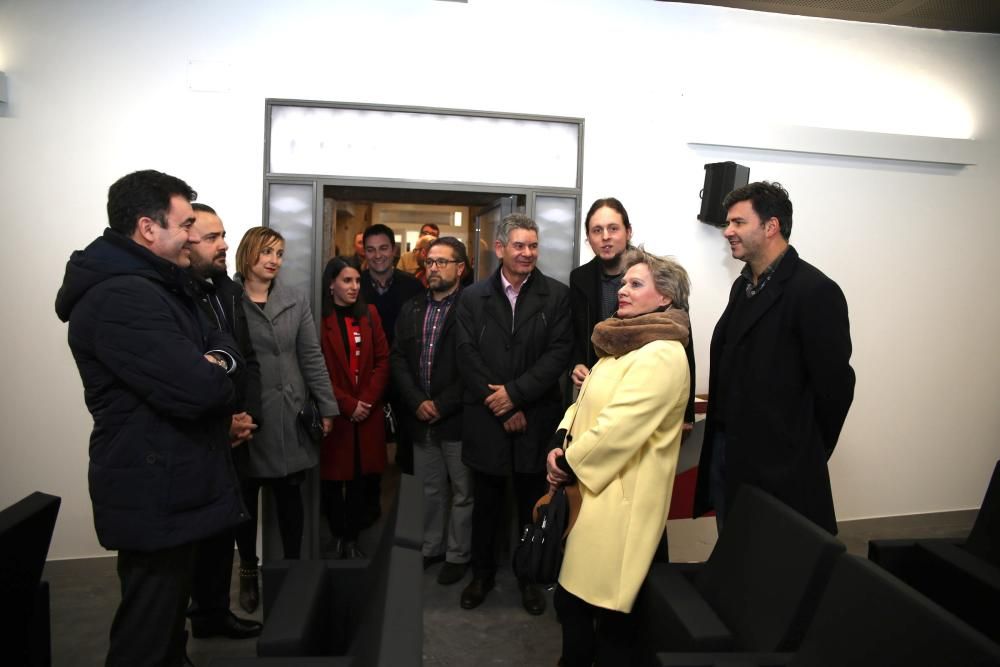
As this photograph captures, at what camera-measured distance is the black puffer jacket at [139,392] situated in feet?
5.60

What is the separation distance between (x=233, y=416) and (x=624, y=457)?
1593mm

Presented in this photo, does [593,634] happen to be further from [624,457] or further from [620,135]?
[620,135]

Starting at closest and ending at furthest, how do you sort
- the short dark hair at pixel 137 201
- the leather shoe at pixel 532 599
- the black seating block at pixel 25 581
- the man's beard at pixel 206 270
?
the black seating block at pixel 25 581, the short dark hair at pixel 137 201, the man's beard at pixel 206 270, the leather shoe at pixel 532 599

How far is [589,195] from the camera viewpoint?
3.72m

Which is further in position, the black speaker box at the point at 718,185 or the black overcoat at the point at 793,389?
the black speaker box at the point at 718,185

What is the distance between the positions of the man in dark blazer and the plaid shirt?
4.98ft

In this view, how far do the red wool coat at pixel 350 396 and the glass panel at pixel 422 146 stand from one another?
874 mm

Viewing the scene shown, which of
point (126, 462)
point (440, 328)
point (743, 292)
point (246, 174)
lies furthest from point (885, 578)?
point (246, 174)

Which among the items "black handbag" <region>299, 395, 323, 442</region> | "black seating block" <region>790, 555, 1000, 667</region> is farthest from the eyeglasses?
"black seating block" <region>790, 555, 1000, 667</region>

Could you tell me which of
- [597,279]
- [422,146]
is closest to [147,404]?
[597,279]

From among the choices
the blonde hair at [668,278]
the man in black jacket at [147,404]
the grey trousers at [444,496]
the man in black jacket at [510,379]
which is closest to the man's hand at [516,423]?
the man in black jacket at [510,379]

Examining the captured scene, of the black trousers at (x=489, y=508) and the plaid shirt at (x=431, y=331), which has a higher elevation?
the plaid shirt at (x=431, y=331)

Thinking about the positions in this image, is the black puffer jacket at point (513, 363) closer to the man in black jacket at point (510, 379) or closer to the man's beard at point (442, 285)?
the man in black jacket at point (510, 379)

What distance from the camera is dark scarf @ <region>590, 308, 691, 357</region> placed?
2025mm
